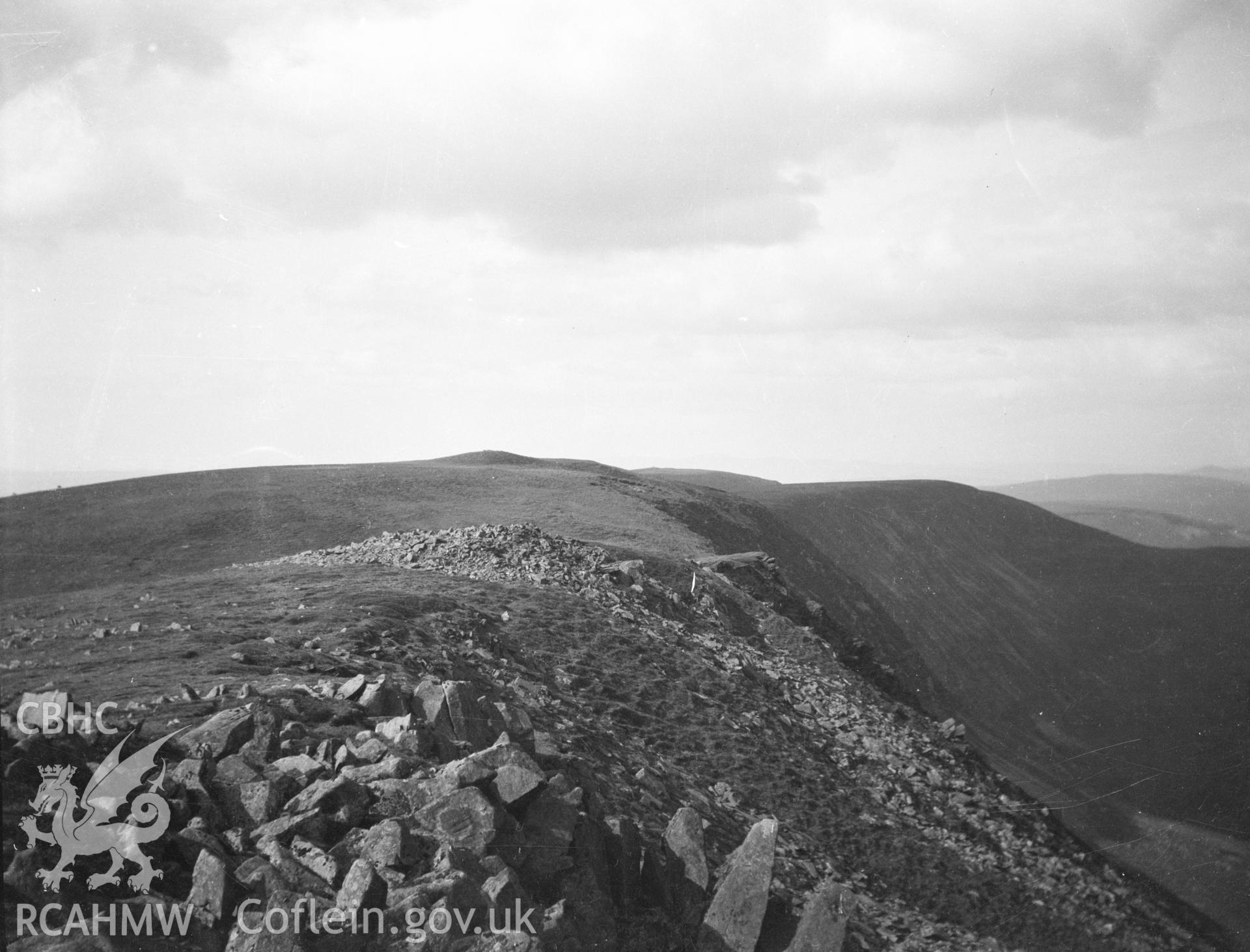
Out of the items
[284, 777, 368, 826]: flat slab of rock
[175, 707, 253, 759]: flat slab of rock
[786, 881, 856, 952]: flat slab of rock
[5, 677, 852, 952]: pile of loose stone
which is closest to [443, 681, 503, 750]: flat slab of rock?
[5, 677, 852, 952]: pile of loose stone

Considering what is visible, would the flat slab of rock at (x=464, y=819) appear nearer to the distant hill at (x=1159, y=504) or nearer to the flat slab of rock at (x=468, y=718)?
the flat slab of rock at (x=468, y=718)

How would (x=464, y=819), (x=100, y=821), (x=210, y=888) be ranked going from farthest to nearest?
(x=464, y=819) < (x=100, y=821) < (x=210, y=888)

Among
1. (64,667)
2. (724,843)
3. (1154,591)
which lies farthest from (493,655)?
(1154,591)

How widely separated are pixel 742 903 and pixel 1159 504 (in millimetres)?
127363

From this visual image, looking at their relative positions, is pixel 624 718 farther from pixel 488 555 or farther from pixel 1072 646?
pixel 1072 646

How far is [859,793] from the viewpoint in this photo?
15.5 meters

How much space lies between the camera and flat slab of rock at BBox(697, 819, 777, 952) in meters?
7.68

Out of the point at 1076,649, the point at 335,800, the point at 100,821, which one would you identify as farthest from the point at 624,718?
the point at 1076,649

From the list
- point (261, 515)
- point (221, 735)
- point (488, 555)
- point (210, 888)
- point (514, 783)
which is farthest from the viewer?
point (261, 515)

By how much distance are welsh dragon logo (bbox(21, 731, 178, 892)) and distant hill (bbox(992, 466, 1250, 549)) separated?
82.2 m

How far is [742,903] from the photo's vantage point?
7.88 meters

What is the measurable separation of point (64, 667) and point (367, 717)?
3.59 meters

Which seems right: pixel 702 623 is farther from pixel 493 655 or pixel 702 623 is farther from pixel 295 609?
pixel 295 609

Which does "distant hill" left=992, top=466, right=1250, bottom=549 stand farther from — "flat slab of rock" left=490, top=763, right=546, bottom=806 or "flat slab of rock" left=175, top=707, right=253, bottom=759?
"flat slab of rock" left=175, top=707, right=253, bottom=759
